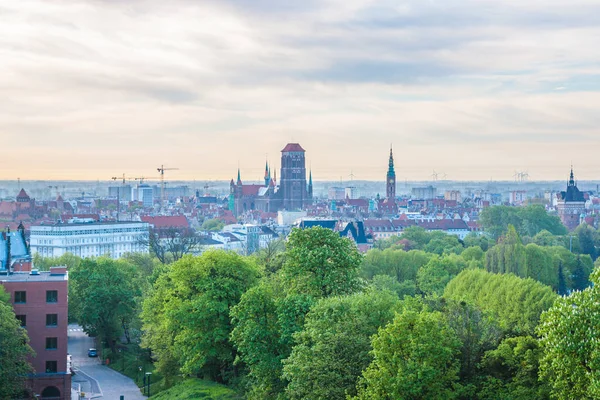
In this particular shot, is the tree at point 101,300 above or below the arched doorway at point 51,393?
above

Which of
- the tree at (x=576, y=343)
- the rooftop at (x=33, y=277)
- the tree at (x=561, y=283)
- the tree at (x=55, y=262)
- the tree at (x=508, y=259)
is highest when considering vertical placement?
the tree at (x=576, y=343)

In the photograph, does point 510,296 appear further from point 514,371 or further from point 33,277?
point 33,277

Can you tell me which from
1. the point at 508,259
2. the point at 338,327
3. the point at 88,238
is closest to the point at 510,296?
the point at 508,259

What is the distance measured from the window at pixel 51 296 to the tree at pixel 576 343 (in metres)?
34.5

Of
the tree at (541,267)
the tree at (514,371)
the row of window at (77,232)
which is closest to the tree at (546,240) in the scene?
the tree at (541,267)

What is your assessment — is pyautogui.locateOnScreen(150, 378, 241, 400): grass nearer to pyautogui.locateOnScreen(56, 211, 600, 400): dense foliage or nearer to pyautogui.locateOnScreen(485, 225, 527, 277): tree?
pyautogui.locateOnScreen(56, 211, 600, 400): dense foliage

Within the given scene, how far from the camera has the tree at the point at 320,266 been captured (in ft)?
158

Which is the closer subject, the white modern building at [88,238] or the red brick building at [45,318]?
the red brick building at [45,318]

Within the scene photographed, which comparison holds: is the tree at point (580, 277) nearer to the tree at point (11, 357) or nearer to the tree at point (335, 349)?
the tree at point (335, 349)

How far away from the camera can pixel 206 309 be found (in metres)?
51.6

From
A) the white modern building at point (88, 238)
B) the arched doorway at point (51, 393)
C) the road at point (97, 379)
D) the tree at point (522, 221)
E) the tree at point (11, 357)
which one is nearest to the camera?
the tree at point (11, 357)

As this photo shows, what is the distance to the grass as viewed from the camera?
4956 cm

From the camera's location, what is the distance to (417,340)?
3509 cm

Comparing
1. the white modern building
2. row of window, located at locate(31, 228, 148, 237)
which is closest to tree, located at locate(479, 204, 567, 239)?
the white modern building
